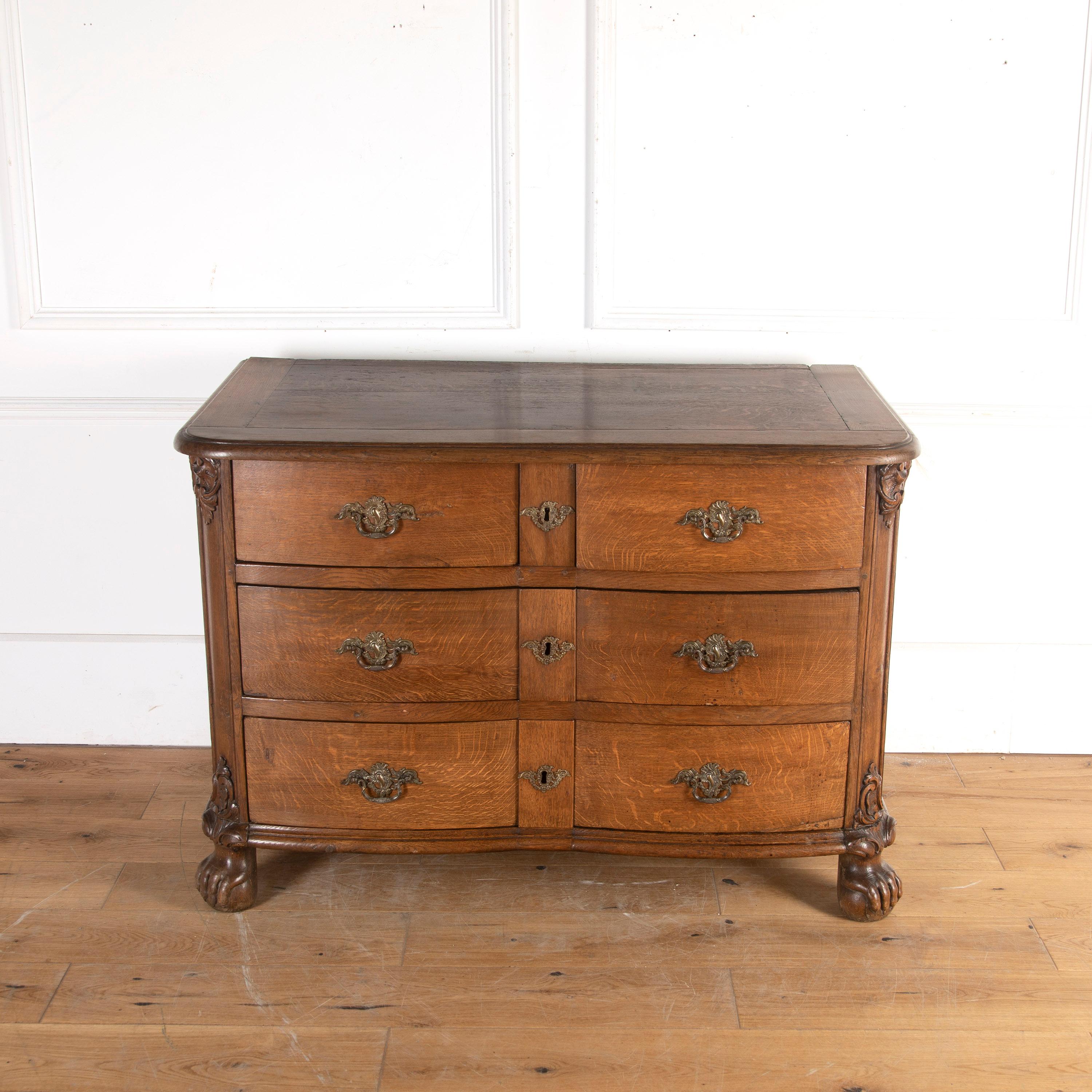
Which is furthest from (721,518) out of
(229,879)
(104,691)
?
(104,691)

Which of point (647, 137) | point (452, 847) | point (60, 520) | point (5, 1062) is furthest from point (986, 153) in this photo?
point (5, 1062)

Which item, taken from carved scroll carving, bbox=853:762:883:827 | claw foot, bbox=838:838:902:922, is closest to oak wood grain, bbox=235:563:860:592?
carved scroll carving, bbox=853:762:883:827

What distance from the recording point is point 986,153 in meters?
2.40

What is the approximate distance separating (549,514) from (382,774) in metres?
0.55

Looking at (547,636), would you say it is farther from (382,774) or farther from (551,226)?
(551,226)

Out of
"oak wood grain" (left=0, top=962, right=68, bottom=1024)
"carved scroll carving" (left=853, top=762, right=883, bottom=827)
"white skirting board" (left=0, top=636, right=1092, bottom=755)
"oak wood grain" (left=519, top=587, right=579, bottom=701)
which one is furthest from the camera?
"white skirting board" (left=0, top=636, right=1092, bottom=755)

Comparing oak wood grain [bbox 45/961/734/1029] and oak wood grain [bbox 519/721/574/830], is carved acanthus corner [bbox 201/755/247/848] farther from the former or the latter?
A: oak wood grain [bbox 519/721/574/830]

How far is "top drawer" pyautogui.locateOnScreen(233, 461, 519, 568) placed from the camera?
197 centimetres

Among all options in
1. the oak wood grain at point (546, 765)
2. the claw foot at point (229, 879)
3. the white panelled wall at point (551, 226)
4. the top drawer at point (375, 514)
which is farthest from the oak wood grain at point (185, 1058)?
the white panelled wall at point (551, 226)

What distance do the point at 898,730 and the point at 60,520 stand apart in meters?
1.92

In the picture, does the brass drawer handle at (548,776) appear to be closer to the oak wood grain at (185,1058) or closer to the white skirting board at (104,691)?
the oak wood grain at (185,1058)

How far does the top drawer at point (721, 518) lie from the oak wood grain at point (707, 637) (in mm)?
59

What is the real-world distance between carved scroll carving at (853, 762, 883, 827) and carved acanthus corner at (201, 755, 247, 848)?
3.58 ft

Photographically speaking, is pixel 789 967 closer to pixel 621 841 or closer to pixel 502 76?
pixel 621 841
